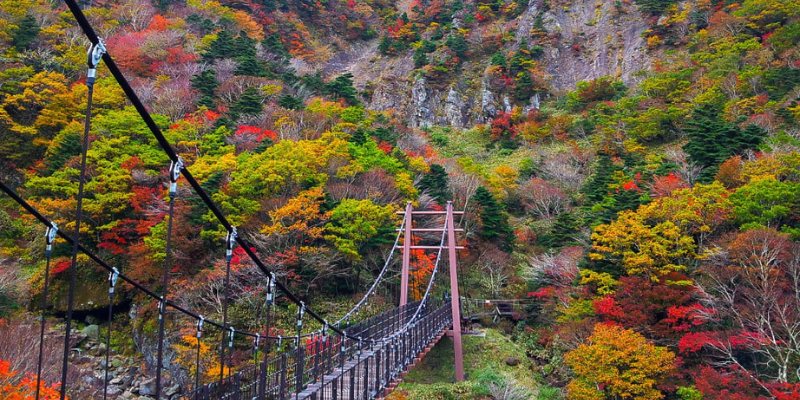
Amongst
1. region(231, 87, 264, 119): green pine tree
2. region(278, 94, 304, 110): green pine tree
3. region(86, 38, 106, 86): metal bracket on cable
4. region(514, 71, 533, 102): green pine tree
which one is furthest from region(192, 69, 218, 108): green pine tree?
region(86, 38, 106, 86): metal bracket on cable

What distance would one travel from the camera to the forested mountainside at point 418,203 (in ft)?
36.2

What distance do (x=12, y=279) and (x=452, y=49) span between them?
27.7 meters

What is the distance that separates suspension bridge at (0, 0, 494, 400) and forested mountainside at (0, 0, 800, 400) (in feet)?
3.74

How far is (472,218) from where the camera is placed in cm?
1827

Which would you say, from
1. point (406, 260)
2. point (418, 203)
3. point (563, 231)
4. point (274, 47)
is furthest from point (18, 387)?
point (274, 47)

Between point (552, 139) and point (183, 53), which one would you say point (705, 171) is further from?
point (183, 53)

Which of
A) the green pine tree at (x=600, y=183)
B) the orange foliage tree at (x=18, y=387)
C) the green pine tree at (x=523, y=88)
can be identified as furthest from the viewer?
the green pine tree at (x=523, y=88)

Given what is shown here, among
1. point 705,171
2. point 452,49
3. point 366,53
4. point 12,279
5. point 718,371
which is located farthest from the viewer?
point 366,53

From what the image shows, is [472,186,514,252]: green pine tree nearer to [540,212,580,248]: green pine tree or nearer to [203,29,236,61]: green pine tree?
[540,212,580,248]: green pine tree

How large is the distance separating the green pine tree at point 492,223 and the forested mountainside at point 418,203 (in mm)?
74

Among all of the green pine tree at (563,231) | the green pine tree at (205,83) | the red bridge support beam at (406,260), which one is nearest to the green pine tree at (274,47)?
the green pine tree at (205,83)

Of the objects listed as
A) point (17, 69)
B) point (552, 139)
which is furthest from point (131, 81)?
point (552, 139)

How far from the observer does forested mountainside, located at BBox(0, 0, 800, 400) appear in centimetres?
1105

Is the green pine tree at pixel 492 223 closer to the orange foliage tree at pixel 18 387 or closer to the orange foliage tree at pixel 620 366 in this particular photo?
the orange foliage tree at pixel 620 366
